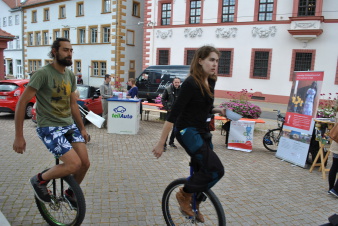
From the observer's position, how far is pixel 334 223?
2.08m

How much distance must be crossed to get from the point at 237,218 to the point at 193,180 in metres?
1.32

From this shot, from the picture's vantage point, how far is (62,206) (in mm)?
3061

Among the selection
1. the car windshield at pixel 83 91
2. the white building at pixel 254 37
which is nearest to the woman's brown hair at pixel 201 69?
the car windshield at pixel 83 91

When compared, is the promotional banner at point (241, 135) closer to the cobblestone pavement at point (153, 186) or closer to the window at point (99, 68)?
the cobblestone pavement at point (153, 186)

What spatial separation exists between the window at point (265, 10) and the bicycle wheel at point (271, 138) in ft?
53.2

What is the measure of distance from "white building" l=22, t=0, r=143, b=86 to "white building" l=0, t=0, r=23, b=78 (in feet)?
23.0

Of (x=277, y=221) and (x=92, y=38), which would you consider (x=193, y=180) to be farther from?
(x=92, y=38)

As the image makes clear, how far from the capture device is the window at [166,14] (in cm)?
2516

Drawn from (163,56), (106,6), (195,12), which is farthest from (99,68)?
(195,12)

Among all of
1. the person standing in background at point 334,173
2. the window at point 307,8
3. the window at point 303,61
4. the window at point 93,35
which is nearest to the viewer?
the person standing in background at point 334,173

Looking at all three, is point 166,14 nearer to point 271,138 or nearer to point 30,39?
point 271,138

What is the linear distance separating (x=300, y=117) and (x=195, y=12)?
1961 cm

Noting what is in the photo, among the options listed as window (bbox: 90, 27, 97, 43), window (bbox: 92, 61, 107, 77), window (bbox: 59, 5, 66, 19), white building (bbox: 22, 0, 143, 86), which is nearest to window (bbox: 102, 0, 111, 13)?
white building (bbox: 22, 0, 143, 86)

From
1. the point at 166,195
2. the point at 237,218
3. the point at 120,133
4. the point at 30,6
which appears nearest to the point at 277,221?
the point at 237,218
